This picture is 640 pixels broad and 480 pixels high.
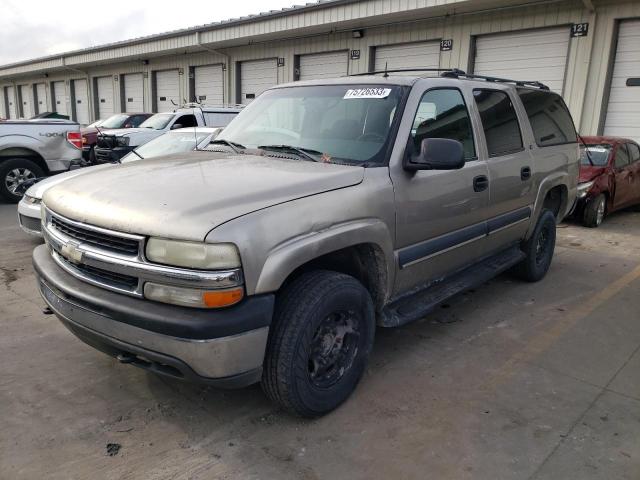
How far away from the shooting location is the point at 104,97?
89.1ft

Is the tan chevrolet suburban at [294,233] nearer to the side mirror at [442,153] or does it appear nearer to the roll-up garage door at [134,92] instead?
the side mirror at [442,153]

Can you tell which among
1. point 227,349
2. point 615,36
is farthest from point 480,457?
point 615,36

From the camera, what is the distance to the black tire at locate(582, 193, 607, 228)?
8.63 meters

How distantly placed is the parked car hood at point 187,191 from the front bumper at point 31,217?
3.27m

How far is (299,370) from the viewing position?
270cm

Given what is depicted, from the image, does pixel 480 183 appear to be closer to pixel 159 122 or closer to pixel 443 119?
pixel 443 119

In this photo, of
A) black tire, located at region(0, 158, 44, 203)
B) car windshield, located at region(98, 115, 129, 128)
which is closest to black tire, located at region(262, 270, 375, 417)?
black tire, located at region(0, 158, 44, 203)

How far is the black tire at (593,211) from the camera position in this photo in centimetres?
863

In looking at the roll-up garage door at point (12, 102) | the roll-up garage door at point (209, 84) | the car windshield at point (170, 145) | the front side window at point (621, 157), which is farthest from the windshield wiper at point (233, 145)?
the roll-up garage door at point (12, 102)

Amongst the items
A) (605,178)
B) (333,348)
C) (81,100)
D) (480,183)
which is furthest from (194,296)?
(81,100)

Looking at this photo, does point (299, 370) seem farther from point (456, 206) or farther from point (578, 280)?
point (578, 280)

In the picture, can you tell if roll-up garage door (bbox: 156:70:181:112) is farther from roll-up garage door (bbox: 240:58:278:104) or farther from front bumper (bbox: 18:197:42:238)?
front bumper (bbox: 18:197:42:238)

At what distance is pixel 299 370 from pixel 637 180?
9.31 meters

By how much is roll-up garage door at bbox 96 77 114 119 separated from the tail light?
1813 cm
